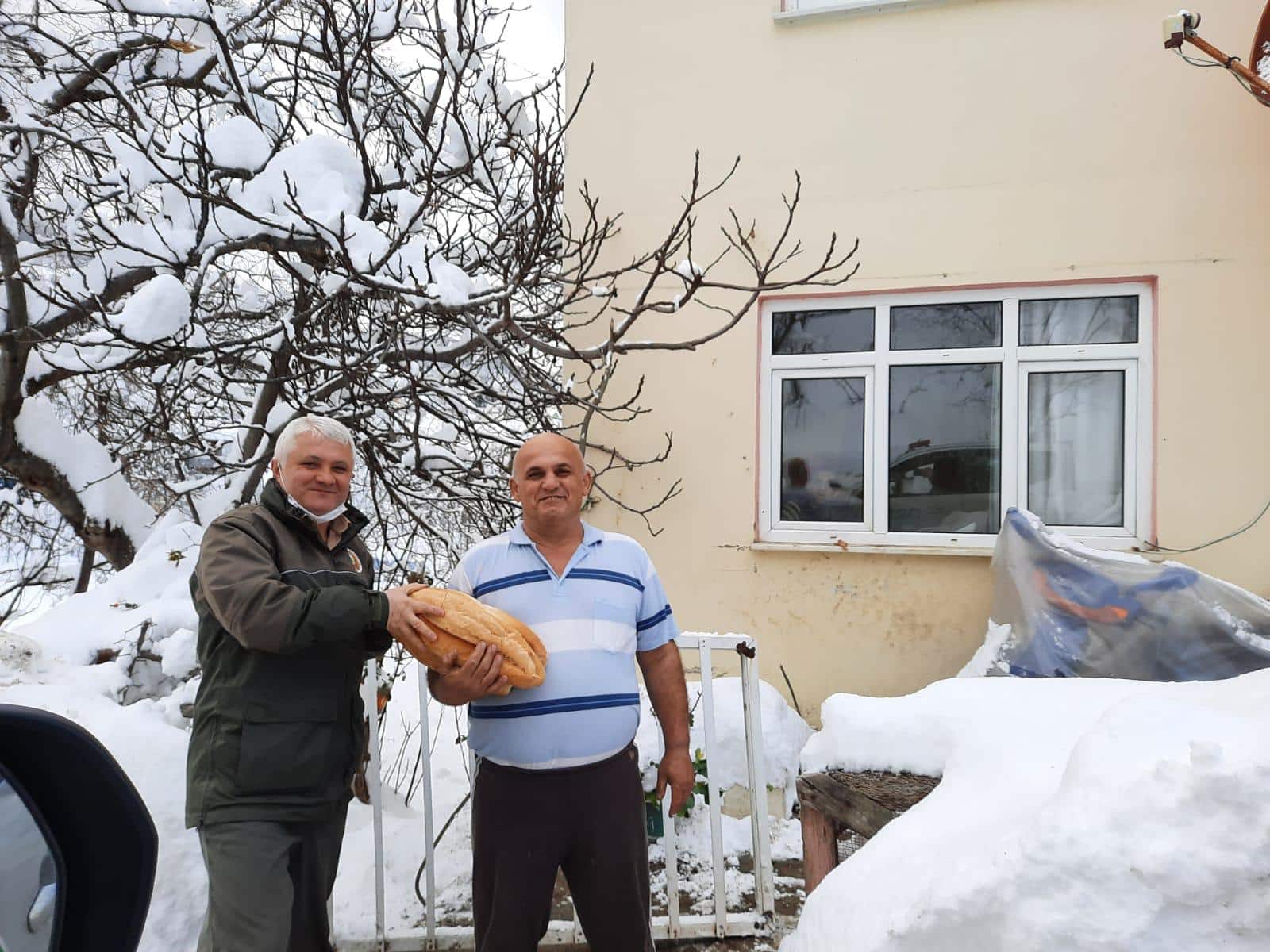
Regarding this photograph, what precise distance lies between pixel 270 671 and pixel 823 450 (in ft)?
11.8

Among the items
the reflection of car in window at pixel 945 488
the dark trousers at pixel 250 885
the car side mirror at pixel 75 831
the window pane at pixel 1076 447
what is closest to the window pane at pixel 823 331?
the reflection of car in window at pixel 945 488

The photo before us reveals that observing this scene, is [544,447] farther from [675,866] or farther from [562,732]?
[675,866]

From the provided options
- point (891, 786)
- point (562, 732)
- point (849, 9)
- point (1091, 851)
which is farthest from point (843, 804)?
point (849, 9)

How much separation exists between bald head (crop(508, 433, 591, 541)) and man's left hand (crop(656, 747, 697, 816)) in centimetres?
76

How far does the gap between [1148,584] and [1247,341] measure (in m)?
1.66

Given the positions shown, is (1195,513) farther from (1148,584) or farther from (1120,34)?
(1120,34)

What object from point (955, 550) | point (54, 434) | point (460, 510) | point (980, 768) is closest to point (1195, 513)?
point (955, 550)

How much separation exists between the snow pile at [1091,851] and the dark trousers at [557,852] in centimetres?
65

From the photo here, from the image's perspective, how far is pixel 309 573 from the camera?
1940mm

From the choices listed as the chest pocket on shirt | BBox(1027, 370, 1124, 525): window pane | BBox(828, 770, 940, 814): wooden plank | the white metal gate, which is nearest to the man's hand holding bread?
the chest pocket on shirt

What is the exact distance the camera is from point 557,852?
6.76 feet

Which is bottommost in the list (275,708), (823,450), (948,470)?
(275,708)

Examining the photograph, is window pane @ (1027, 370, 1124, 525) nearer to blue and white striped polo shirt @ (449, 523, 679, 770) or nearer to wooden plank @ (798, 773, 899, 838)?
wooden plank @ (798, 773, 899, 838)

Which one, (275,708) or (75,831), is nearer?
(75,831)
